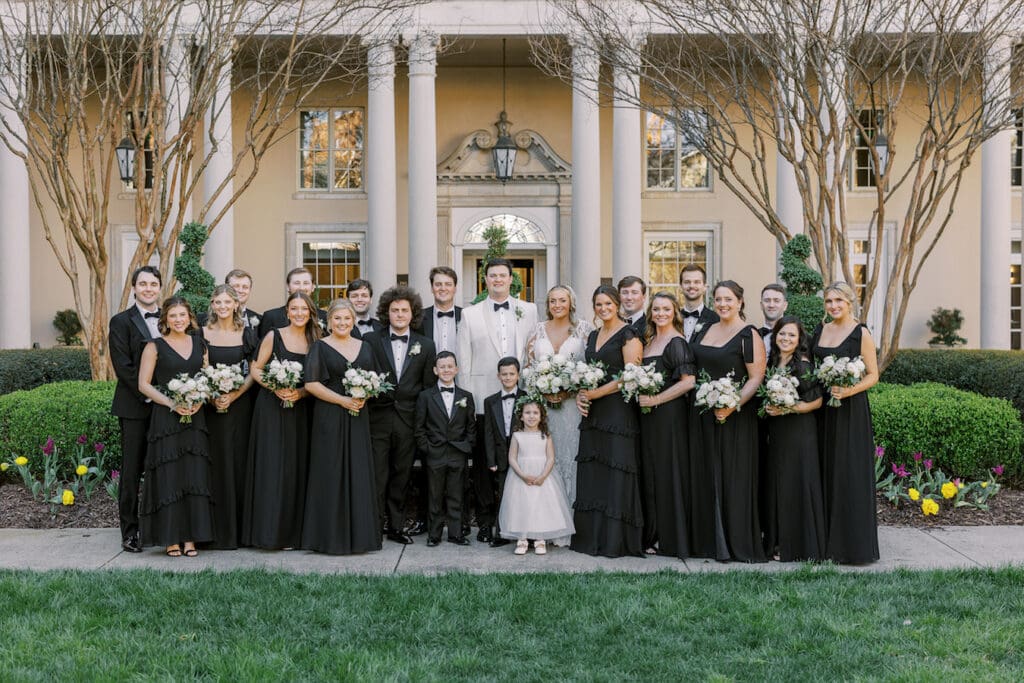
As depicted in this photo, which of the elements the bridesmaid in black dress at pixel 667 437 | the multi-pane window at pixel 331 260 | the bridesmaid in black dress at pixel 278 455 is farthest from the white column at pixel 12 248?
the bridesmaid in black dress at pixel 667 437

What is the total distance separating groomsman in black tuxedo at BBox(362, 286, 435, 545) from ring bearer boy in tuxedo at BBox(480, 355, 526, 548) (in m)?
0.58

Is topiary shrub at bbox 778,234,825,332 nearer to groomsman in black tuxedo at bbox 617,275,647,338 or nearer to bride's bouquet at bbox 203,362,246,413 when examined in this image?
groomsman in black tuxedo at bbox 617,275,647,338

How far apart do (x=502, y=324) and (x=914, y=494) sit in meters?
3.92

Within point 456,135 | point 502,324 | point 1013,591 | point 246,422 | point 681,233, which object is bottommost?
point 1013,591

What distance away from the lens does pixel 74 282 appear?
1127 centimetres

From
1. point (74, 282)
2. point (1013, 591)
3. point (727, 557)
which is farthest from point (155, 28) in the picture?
point (1013, 591)

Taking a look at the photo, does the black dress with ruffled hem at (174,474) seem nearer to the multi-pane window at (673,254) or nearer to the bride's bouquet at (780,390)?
the bride's bouquet at (780,390)

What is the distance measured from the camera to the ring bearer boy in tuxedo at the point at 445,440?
7.86 m

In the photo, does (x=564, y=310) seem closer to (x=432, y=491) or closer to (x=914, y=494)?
(x=432, y=491)

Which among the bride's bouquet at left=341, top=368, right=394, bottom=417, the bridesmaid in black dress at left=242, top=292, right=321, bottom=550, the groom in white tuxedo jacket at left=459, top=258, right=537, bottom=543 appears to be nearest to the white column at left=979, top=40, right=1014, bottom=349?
the groom in white tuxedo jacket at left=459, top=258, right=537, bottom=543

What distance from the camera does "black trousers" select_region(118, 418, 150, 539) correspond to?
25.0ft

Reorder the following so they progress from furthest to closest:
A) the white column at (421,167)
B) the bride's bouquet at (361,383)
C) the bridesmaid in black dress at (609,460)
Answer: the white column at (421,167) < the bridesmaid in black dress at (609,460) < the bride's bouquet at (361,383)

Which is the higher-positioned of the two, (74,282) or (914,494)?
(74,282)

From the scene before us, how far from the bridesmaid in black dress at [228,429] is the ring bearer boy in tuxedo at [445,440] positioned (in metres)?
1.38
